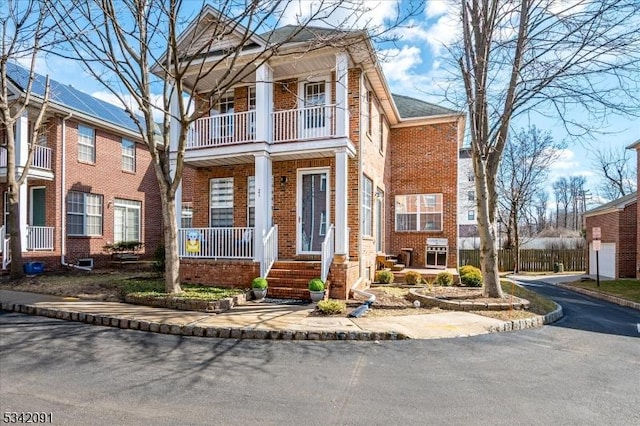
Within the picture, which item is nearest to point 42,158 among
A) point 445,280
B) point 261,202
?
point 261,202

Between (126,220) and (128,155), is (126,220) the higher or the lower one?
the lower one

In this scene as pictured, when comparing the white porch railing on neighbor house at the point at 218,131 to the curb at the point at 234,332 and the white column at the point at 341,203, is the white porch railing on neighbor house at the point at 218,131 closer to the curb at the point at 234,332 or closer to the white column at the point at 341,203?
the white column at the point at 341,203

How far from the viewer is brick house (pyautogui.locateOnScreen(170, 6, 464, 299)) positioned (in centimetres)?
1060

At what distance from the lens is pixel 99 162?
17.4m

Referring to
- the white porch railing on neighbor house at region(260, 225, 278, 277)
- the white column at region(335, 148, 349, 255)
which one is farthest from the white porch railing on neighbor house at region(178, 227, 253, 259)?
the white column at region(335, 148, 349, 255)

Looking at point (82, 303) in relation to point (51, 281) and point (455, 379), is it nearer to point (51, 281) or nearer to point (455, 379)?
point (51, 281)

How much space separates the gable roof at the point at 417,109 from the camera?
16.7 meters

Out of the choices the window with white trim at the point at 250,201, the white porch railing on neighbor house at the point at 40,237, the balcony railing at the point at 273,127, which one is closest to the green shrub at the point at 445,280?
the balcony railing at the point at 273,127

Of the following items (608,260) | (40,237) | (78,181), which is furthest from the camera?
(608,260)

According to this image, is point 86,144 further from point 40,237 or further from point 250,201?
point 250,201

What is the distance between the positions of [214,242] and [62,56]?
19.3 feet

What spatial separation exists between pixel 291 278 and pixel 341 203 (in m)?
2.37

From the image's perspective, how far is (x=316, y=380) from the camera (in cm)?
481

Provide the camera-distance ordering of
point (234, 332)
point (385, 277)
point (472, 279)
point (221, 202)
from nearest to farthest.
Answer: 1. point (234, 332)
2. point (472, 279)
3. point (385, 277)
4. point (221, 202)
